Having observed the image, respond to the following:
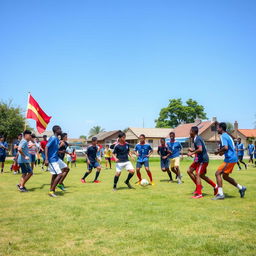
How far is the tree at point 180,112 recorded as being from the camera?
86.2m

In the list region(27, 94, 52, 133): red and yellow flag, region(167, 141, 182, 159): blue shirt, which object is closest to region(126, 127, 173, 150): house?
region(27, 94, 52, 133): red and yellow flag

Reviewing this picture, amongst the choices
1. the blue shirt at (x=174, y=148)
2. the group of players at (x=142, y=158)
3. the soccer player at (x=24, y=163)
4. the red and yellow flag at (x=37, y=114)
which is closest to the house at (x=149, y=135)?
the red and yellow flag at (x=37, y=114)

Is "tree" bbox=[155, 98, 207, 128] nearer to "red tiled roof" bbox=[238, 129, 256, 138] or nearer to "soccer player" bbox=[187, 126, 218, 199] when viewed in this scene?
"red tiled roof" bbox=[238, 129, 256, 138]

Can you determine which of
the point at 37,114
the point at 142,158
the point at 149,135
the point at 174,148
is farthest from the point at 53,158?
the point at 149,135

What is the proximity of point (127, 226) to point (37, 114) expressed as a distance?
41.7 ft

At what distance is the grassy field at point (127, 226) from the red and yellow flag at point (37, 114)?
841 centimetres

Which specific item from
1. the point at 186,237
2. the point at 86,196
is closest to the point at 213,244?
the point at 186,237

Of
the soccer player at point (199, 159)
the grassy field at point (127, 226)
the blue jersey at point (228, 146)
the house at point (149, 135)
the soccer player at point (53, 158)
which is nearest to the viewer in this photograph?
the grassy field at point (127, 226)

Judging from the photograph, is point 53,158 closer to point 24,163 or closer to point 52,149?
point 52,149

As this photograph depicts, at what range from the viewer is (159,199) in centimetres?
847

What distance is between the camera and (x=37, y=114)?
54.5 ft

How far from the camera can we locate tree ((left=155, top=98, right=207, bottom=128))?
86.2 metres

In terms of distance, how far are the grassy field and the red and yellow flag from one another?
27.6 ft

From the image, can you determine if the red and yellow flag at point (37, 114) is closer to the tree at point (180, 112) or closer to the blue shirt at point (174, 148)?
the blue shirt at point (174, 148)
